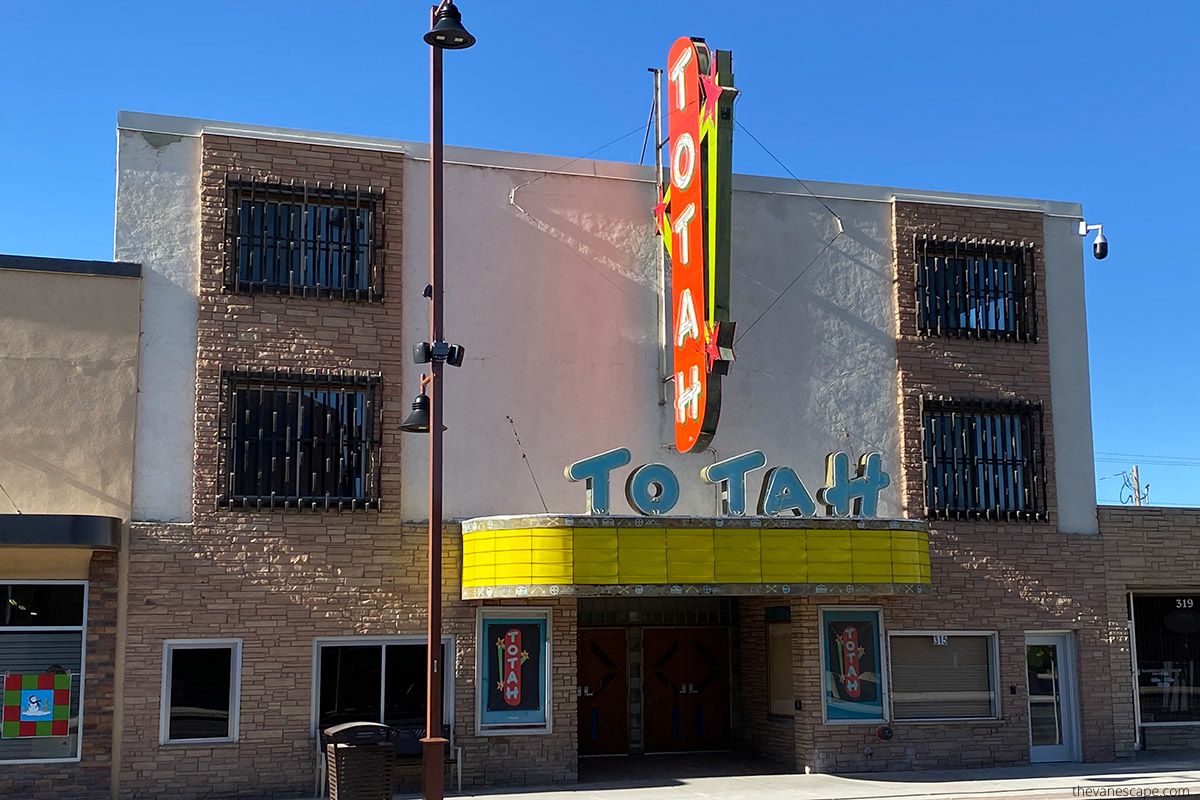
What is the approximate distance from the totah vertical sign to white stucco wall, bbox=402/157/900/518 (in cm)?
147

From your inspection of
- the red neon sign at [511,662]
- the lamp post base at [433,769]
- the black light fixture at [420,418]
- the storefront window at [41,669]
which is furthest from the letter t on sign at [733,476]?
the storefront window at [41,669]

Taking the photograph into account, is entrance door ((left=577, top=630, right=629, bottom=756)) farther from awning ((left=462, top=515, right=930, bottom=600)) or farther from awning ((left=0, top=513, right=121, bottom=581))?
awning ((left=0, top=513, right=121, bottom=581))

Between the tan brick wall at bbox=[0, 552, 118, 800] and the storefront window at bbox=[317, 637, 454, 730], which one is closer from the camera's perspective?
the tan brick wall at bbox=[0, 552, 118, 800]

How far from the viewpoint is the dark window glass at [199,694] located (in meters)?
17.6

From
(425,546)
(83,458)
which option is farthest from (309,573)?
(83,458)

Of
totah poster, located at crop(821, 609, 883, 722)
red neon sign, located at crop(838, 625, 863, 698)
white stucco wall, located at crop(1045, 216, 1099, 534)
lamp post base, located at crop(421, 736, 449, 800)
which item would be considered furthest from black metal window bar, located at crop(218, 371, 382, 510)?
white stucco wall, located at crop(1045, 216, 1099, 534)

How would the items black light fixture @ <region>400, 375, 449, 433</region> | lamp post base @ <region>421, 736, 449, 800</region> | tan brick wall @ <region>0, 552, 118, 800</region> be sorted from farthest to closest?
1. tan brick wall @ <region>0, 552, 118, 800</region>
2. black light fixture @ <region>400, 375, 449, 433</region>
3. lamp post base @ <region>421, 736, 449, 800</region>

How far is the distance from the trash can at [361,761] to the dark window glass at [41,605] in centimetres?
424

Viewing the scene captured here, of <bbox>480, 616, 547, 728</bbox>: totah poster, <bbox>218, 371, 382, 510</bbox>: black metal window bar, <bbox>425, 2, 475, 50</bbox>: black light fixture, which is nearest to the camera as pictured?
<bbox>425, 2, 475, 50</bbox>: black light fixture

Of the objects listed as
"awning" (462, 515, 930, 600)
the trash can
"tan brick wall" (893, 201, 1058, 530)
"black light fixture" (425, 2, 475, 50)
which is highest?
"black light fixture" (425, 2, 475, 50)

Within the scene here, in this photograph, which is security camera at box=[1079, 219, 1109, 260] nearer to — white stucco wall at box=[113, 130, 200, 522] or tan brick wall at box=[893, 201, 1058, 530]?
tan brick wall at box=[893, 201, 1058, 530]

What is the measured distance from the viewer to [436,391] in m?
15.2

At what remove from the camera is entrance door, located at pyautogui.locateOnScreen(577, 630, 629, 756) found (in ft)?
71.8

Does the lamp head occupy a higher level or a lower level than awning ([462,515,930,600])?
higher
